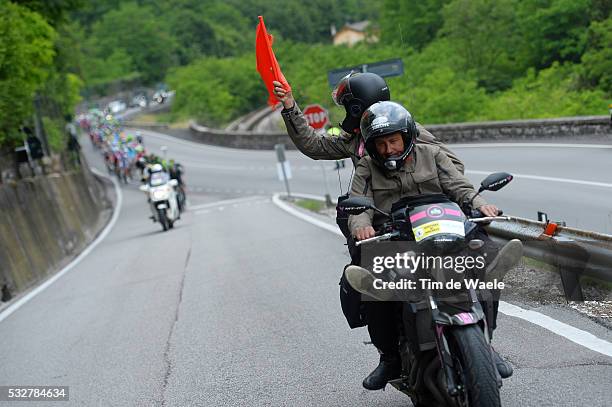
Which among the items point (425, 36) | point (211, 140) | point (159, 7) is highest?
point (159, 7)

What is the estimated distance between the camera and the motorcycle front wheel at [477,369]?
4.23 m

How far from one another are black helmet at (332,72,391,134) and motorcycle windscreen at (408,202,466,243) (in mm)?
1509

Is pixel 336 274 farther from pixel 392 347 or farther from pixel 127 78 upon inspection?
pixel 127 78

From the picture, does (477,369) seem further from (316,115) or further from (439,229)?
(316,115)

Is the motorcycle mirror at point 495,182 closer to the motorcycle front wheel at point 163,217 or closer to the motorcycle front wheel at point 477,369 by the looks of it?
the motorcycle front wheel at point 477,369

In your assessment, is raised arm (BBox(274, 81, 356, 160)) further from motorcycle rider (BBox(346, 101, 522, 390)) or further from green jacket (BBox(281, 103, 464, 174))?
motorcycle rider (BBox(346, 101, 522, 390))

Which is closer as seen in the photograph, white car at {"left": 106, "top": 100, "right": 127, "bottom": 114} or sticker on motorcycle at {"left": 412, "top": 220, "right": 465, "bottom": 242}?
sticker on motorcycle at {"left": 412, "top": 220, "right": 465, "bottom": 242}

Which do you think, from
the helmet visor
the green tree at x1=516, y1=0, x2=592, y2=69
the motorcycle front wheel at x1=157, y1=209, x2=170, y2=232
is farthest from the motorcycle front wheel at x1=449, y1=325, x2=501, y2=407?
the green tree at x1=516, y1=0, x2=592, y2=69

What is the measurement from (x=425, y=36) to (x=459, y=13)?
235 cm

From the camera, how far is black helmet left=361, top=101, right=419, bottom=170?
16.2 feet

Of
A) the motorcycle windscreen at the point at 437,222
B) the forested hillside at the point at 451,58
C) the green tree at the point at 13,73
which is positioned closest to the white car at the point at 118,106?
the forested hillside at the point at 451,58

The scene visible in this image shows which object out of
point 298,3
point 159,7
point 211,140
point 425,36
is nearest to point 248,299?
point 425,36

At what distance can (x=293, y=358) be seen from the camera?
280 inches

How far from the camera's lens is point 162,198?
22.2 metres
